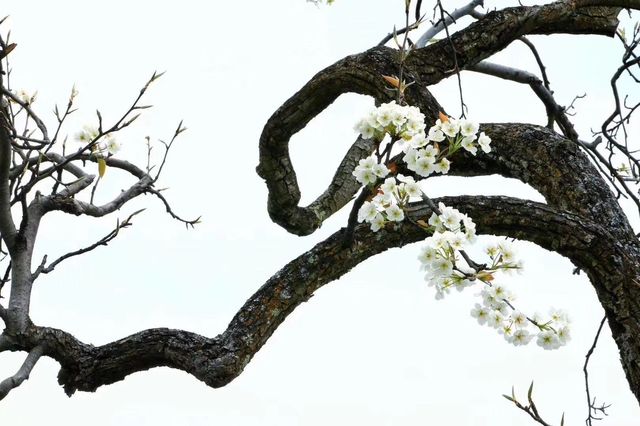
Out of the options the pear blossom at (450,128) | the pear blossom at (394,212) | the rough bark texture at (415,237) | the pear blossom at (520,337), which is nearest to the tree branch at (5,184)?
the rough bark texture at (415,237)

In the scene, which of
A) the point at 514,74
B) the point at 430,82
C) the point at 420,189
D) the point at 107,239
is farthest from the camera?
the point at 514,74

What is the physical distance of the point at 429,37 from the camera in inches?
167

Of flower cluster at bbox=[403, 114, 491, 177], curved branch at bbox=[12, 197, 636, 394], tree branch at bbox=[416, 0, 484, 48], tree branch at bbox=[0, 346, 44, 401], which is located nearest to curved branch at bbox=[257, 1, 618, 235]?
curved branch at bbox=[12, 197, 636, 394]

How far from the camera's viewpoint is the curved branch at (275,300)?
9.04 feet

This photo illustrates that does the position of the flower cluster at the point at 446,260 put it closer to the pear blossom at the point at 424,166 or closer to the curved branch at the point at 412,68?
the pear blossom at the point at 424,166

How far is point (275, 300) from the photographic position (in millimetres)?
2873

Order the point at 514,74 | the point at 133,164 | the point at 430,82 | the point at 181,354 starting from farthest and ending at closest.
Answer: the point at 514,74 < the point at 133,164 < the point at 430,82 < the point at 181,354

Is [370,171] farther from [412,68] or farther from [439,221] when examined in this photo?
[412,68]

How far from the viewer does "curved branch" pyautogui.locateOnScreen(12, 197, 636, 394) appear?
9.04 ft

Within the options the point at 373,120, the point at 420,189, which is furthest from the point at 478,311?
the point at 373,120

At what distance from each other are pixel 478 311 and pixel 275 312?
838mm

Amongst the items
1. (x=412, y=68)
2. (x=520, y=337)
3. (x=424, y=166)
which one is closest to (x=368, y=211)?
(x=424, y=166)

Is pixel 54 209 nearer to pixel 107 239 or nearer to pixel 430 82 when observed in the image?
pixel 107 239

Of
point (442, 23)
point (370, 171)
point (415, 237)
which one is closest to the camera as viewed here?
point (370, 171)
